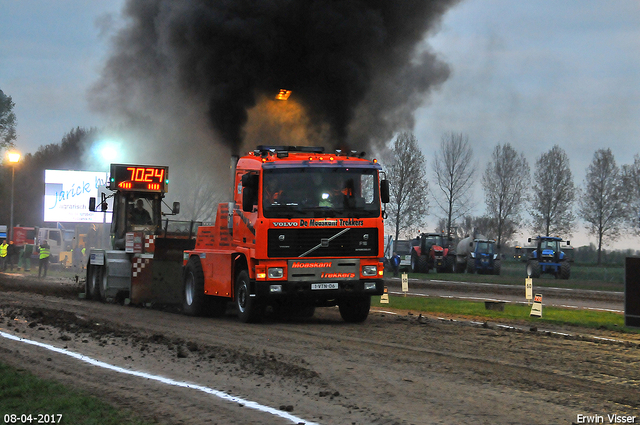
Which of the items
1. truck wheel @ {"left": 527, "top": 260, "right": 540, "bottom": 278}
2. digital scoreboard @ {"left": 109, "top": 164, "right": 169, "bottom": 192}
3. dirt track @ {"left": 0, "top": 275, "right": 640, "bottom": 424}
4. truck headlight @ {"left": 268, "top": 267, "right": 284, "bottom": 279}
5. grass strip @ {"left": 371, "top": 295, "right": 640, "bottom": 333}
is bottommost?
grass strip @ {"left": 371, "top": 295, "right": 640, "bottom": 333}

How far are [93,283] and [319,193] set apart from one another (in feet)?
31.6

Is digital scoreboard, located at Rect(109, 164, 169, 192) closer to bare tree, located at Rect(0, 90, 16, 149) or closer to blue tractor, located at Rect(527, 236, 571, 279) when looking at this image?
blue tractor, located at Rect(527, 236, 571, 279)

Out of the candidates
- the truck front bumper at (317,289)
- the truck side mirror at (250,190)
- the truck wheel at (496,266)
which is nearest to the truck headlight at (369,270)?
the truck front bumper at (317,289)

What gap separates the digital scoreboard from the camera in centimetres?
2058

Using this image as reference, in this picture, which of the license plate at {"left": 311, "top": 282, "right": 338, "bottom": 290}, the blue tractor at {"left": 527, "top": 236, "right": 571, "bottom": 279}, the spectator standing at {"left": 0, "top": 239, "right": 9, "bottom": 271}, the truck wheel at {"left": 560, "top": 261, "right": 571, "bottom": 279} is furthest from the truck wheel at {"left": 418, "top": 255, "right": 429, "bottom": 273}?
the license plate at {"left": 311, "top": 282, "right": 338, "bottom": 290}

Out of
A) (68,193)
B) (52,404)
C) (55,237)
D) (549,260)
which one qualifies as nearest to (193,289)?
(52,404)

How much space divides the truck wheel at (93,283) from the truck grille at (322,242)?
858cm

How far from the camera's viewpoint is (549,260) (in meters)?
40.8

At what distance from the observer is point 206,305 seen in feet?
53.7

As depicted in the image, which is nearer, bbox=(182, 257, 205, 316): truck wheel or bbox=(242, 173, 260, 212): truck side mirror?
bbox=(242, 173, 260, 212): truck side mirror

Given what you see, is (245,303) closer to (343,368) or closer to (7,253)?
(343,368)

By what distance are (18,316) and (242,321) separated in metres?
4.40

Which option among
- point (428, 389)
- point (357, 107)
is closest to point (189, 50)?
point (357, 107)

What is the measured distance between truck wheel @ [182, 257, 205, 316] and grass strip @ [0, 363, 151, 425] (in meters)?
8.18
